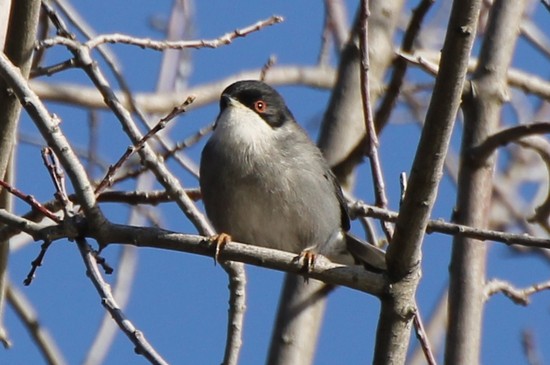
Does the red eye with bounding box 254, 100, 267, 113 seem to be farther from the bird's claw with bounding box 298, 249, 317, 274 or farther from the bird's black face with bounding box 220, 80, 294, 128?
the bird's claw with bounding box 298, 249, 317, 274

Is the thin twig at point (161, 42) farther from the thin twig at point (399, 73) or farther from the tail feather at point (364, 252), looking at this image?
the tail feather at point (364, 252)

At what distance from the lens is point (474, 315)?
14.0ft

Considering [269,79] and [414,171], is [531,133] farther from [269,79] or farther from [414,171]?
[269,79]

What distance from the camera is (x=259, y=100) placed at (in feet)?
19.2

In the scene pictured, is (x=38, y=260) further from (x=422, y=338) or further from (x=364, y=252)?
(x=364, y=252)

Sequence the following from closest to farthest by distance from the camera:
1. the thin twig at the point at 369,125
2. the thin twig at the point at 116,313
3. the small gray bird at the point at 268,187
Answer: the thin twig at the point at 116,313
the thin twig at the point at 369,125
the small gray bird at the point at 268,187

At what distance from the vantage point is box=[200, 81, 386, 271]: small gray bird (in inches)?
211

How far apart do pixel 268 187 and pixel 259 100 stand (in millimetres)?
709

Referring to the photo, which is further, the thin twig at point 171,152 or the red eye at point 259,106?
the red eye at point 259,106

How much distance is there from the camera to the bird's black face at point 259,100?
5.79m

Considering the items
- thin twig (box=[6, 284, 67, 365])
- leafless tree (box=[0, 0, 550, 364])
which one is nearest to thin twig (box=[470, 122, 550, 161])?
leafless tree (box=[0, 0, 550, 364])

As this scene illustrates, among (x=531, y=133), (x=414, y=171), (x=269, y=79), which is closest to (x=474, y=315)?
(x=531, y=133)

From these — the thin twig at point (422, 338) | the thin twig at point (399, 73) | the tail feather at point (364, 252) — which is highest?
the thin twig at point (399, 73)

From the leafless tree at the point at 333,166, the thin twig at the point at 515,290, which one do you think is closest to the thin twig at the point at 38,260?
the leafless tree at the point at 333,166
